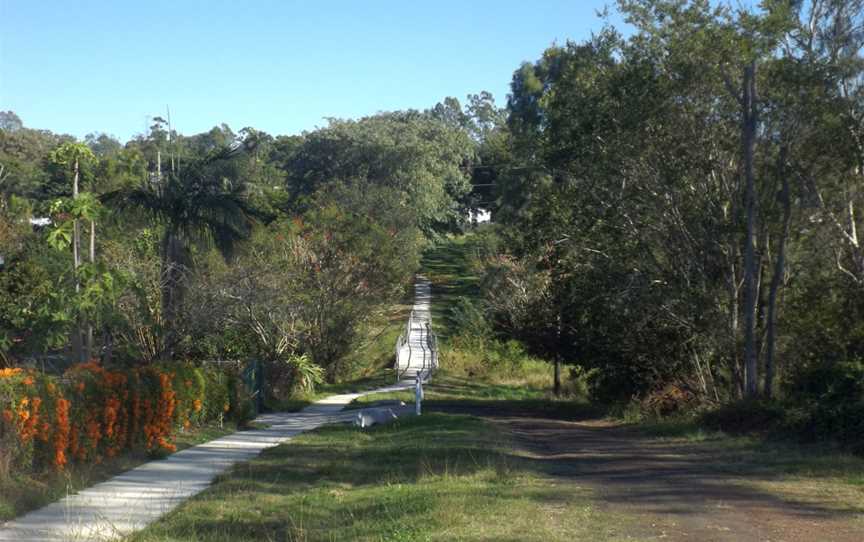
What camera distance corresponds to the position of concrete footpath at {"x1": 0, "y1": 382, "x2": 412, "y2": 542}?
33.0 feet

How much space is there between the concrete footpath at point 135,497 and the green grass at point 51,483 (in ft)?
0.44

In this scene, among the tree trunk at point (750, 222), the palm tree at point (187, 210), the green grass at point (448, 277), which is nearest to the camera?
the tree trunk at point (750, 222)

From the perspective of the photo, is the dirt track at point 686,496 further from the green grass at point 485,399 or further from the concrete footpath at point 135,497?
the green grass at point 485,399

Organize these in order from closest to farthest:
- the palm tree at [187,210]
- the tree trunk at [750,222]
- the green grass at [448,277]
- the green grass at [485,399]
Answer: the tree trunk at [750,222], the palm tree at [187,210], the green grass at [485,399], the green grass at [448,277]

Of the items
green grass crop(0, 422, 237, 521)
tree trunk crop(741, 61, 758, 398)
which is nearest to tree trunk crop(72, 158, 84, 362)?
green grass crop(0, 422, 237, 521)

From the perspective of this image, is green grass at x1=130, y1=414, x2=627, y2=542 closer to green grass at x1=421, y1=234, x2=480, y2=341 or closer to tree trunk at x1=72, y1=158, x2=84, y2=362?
tree trunk at x1=72, y1=158, x2=84, y2=362

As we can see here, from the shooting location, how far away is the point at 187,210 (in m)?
24.0

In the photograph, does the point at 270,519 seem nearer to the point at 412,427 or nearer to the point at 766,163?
the point at 412,427

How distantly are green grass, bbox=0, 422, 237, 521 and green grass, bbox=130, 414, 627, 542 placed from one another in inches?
65.2

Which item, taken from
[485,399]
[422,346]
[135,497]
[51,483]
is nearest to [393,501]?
[135,497]

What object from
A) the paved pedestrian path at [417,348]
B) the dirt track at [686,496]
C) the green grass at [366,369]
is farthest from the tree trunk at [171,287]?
the paved pedestrian path at [417,348]

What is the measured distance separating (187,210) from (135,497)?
12381mm

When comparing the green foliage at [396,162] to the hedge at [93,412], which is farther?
the green foliage at [396,162]

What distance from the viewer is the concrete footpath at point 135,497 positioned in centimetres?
1006
